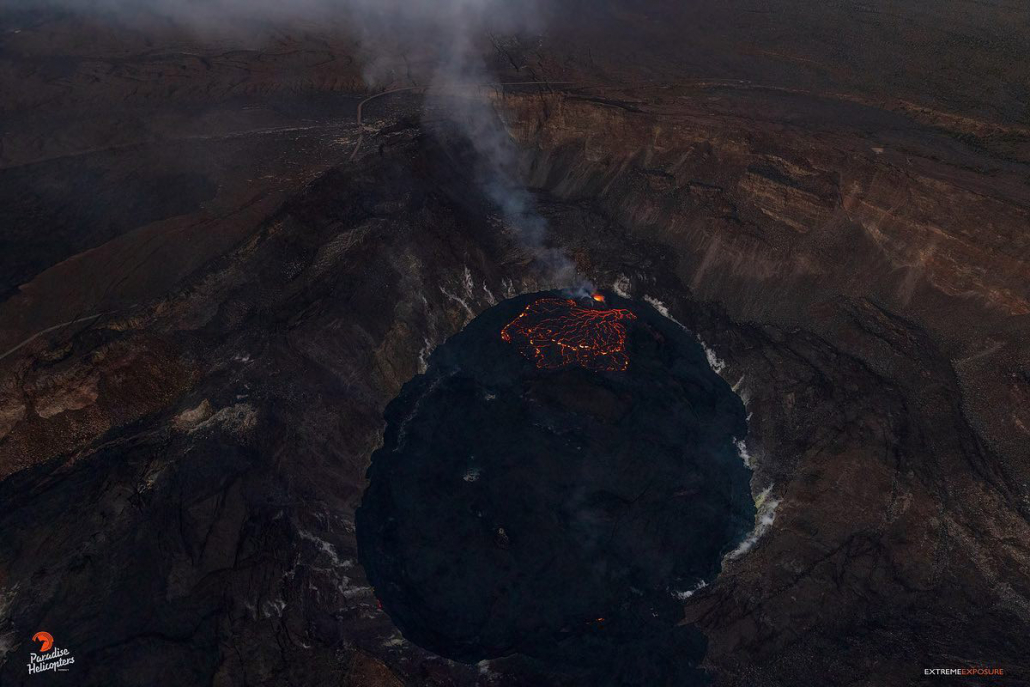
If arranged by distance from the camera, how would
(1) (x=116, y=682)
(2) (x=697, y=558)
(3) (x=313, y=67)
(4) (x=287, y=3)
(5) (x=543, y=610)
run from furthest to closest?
(4) (x=287, y=3) → (3) (x=313, y=67) → (2) (x=697, y=558) → (5) (x=543, y=610) → (1) (x=116, y=682)

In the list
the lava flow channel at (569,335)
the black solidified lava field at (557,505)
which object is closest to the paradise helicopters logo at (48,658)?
the black solidified lava field at (557,505)

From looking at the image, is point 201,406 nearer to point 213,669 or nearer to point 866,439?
point 213,669

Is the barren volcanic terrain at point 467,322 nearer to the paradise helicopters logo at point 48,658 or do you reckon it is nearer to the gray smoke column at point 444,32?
the paradise helicopters logo at point 48,658

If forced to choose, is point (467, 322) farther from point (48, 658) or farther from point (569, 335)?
point (48, 658)

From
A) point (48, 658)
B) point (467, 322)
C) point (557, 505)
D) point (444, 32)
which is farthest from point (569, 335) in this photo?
point (444, 32)

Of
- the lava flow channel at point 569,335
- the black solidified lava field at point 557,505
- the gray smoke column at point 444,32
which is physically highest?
the gray smoke column at point 444,32

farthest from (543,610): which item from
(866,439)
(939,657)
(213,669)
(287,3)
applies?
(287,3)

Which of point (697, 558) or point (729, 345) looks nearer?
point (697, 558)

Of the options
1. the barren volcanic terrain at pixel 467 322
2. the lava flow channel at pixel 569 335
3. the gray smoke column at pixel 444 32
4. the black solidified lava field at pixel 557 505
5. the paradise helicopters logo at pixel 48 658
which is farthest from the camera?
the gray smoke column at pixel 444 32
